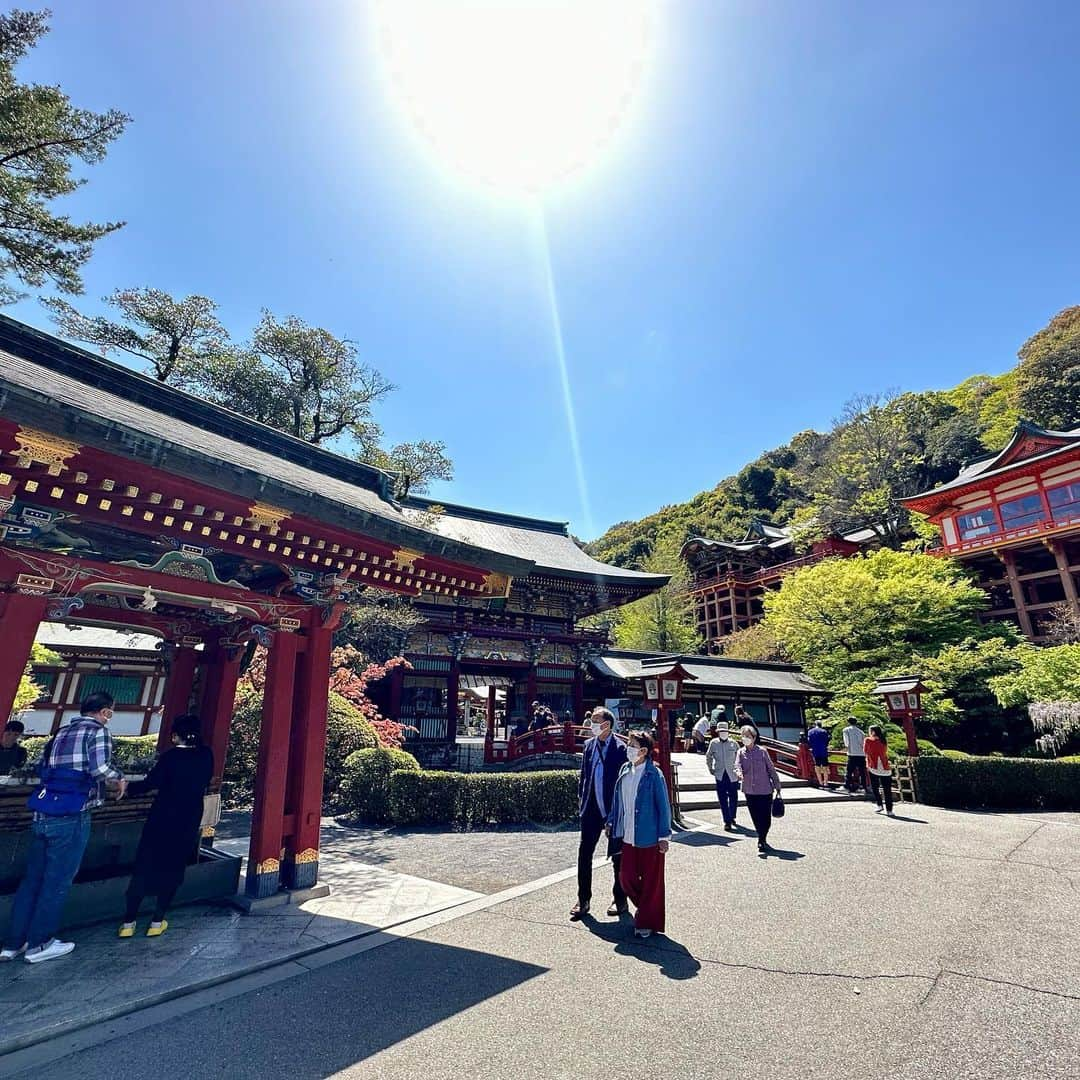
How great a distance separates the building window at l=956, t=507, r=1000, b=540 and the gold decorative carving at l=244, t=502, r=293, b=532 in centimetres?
3250

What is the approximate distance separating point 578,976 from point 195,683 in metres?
5.72

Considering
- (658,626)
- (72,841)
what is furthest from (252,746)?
(658,626)

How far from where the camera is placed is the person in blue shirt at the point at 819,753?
14.1m

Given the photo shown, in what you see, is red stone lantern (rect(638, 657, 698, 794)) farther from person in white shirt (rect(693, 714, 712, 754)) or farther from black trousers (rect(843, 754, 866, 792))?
person in white shirt (rect(693, 714, 712, 754))

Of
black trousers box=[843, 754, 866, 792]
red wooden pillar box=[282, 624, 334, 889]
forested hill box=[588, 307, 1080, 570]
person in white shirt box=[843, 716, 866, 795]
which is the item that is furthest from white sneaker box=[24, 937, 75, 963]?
forested hill box=[588, 307, 1080, 570]

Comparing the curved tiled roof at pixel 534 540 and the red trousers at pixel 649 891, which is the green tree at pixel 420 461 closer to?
the curved tiled roof at pixel 534 540

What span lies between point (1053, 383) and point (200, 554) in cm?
4809

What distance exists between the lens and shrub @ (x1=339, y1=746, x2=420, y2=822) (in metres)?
9.93

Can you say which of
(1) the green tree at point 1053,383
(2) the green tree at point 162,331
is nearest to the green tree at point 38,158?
(2) the green tree at point 162,331

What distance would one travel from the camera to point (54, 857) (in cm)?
386

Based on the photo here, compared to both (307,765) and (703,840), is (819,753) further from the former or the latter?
(307,765)

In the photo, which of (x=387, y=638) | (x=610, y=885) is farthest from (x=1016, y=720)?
(x=387, y=638)

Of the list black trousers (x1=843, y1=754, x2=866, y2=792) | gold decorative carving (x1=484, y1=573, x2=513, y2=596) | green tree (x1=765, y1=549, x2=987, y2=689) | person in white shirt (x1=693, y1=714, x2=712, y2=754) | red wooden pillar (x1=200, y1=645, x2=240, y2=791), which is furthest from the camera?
green tree (x1=765, y1=549, x2=987, y2=689)

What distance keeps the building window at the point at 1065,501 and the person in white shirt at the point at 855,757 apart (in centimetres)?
1945
